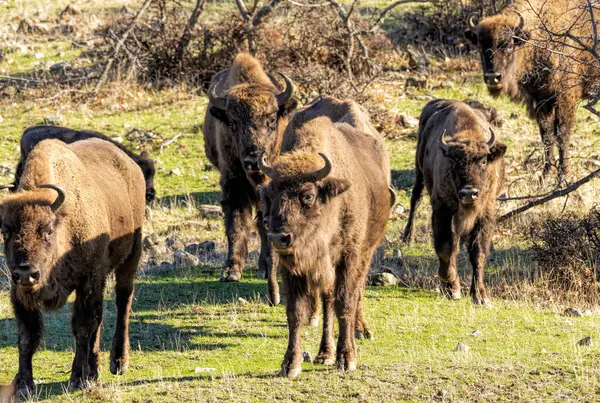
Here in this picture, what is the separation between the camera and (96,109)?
19734 mm

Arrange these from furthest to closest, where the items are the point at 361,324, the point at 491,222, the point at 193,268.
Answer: the point at 193,268, the point at 491,222, the point at 361,324

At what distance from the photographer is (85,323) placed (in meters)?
7.62

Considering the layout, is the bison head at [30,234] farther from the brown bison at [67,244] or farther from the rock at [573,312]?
the rock at [573,312]

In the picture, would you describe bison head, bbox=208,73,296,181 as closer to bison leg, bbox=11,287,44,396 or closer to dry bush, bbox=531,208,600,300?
dry bush, bbox=531,208,600,300

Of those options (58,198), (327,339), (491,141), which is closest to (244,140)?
(491,141)

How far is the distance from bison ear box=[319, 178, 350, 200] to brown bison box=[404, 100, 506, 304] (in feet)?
9.65

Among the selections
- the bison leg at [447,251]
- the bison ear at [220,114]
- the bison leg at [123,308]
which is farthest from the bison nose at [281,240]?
the bison ear at [220,114]

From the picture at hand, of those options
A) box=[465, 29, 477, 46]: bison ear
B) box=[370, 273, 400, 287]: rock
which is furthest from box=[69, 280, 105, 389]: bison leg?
box=[465, 29, 477, 46]: bison ear

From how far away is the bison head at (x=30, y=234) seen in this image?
712cm

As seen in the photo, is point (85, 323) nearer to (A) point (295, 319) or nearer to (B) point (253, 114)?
(A) point (295, 319)

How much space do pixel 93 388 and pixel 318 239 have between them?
2110 mm

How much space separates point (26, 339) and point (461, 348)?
385cm

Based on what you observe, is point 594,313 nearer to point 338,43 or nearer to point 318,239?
point 318,239

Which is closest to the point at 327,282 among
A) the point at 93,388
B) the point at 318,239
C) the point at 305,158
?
the point at 318,239
